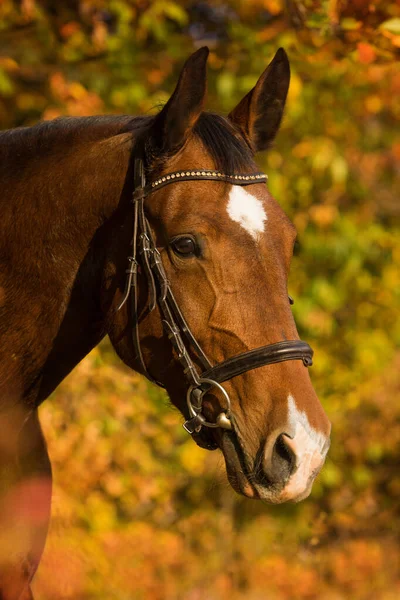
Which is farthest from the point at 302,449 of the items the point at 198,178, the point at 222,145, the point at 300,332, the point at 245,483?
the point at 300,332

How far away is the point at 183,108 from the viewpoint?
264cm

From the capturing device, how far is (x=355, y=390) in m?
7.36

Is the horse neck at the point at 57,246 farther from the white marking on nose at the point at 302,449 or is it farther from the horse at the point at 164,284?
the white marking on nose at the point at 302,449

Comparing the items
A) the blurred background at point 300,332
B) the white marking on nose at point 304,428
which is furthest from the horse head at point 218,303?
the blurred background at point 300,332

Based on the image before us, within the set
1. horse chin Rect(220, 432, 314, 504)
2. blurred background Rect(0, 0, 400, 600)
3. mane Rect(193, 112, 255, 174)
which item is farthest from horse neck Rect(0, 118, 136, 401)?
blurred background Rect(0, 0, 400, 600)

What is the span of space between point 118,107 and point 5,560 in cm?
398

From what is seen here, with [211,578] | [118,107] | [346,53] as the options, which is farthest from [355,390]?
[346,53]

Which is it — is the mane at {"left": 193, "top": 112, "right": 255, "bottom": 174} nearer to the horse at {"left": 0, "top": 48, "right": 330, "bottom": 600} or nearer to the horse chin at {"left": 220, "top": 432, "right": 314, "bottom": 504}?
the horse at {"left": 0, "top": 48, "right": 330, "bottom": 600}

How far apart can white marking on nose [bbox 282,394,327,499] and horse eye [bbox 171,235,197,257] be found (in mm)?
568

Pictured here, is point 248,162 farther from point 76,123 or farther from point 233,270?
point 76,123

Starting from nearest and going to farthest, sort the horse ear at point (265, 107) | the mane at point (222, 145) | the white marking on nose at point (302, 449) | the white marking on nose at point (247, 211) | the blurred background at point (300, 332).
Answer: the white marking on nose at point (302, 449) < the white marking on nose at point (247, 211) < the mane at point (222, 145) < the horse ear at point (265, 107) < the blurred background at point (300, 332)

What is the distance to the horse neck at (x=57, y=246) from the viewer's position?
285cm

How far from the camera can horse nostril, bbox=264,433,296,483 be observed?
2.39 metres

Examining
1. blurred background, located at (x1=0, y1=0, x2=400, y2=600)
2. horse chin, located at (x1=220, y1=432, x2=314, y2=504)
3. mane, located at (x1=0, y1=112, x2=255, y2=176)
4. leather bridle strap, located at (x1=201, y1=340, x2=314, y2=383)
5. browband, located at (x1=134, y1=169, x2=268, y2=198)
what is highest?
mane, located at (x1=0, y1=112, x2=255, y2=176)
